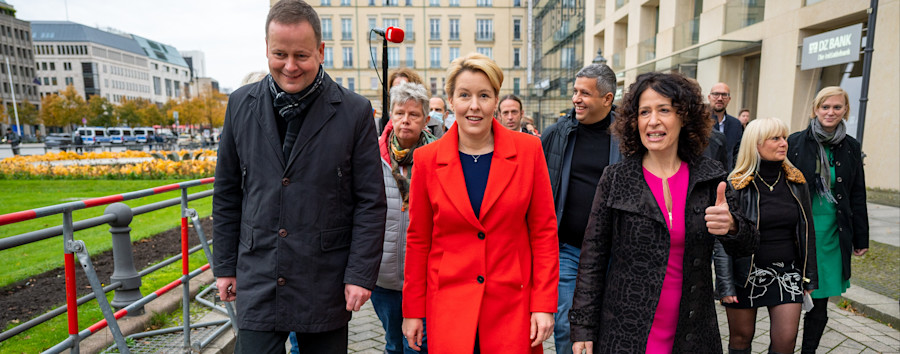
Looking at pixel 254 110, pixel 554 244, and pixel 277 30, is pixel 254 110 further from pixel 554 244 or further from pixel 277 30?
pixel 554 244

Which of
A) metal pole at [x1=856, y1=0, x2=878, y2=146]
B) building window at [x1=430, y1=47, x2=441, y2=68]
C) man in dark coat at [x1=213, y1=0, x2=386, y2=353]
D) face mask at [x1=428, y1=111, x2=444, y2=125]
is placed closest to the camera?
man in dark coat at [x1=213, y1=0, x2=386, y2=353]

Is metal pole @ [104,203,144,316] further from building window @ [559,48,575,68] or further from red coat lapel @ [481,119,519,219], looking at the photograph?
building window @ [559,48,575,68]

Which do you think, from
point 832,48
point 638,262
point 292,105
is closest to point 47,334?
point 292,105

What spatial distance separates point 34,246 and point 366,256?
7962 millimetres

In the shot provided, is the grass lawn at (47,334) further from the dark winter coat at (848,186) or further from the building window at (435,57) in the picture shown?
the building window at (435,57)

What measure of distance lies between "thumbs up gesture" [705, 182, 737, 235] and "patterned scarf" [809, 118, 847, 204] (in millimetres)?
2298

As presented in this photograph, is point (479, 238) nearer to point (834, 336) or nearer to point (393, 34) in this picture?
point (393, 34)

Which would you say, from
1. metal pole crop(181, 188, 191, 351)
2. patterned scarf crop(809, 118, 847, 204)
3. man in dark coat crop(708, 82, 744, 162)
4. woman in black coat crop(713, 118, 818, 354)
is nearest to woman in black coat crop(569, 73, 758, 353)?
woman in black coat crop(713, 118, 818, 354)

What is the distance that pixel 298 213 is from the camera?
84.0 inches

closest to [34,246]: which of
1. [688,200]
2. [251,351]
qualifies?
[251,351]

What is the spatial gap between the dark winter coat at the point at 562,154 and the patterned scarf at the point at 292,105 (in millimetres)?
1489

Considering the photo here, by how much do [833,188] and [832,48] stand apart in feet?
36.2

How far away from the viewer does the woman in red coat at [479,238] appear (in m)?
2.12

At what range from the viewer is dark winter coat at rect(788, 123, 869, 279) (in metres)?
3.63
